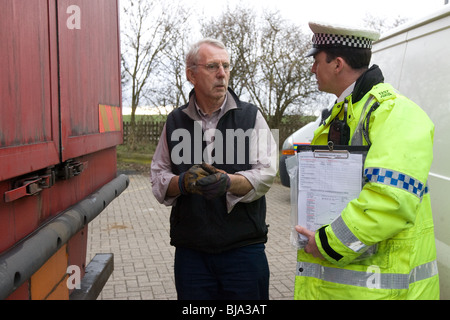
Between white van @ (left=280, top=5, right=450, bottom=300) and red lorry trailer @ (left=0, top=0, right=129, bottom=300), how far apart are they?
193 cm

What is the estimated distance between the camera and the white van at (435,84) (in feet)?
8.02

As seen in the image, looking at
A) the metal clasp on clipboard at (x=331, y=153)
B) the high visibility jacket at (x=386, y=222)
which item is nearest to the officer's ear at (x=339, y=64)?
the high visibility jacket at (x=386, y=222)

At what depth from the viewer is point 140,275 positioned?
495 cm

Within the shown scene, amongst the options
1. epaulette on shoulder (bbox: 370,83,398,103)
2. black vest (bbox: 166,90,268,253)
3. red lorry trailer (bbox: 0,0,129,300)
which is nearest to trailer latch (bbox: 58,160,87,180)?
red lorry trailer (bbox: 0,0,129,300)

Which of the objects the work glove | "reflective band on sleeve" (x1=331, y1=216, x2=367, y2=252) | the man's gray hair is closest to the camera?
"reflective band on sleeve" (x1=331, y1=216, x2=367, y2=252)

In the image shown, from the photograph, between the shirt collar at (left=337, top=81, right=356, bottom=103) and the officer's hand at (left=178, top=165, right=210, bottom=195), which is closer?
the shirt collar at (left=337, top=81, right=356, bottom=103)

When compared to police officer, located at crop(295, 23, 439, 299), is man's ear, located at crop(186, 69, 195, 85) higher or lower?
higher

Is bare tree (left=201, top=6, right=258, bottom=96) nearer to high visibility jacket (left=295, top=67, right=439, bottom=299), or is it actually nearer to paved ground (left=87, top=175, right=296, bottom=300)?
paved ground (left=87, top=175, right=296, bottom=300)

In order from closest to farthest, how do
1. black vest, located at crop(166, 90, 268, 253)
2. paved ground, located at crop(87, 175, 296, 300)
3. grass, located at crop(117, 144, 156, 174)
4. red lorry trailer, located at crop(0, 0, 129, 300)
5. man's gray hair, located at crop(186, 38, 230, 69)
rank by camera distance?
red lorry trailer, located at crop(0, 0, 129, 300) < black vest, located at crop(166, 90, 268, 253) < man's gray hair, located at crop(186, 38, 230, 69) < paved ground, located at crop(87, 175, 296, 300) < grass, located at crop(117, 144, 156, 174)

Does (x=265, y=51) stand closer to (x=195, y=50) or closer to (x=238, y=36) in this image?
(x=238, y=36)

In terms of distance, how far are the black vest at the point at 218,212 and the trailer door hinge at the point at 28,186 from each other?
0.77 metres

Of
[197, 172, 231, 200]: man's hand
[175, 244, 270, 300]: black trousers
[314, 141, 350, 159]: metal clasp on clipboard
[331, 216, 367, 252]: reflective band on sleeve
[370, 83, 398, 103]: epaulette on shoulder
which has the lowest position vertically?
[175, 244, 270, 300]: black trousers

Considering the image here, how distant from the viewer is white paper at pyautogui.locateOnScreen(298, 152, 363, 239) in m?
1.78

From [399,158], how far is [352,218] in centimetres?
27
